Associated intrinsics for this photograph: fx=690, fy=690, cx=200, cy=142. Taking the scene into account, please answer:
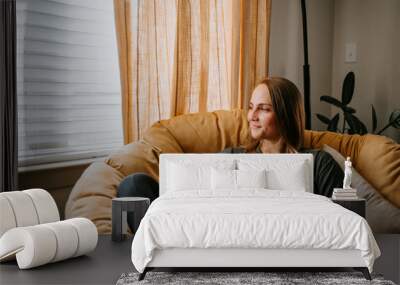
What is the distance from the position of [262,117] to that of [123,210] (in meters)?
1.11

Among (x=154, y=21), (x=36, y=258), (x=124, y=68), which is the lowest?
(x=36, y=258)

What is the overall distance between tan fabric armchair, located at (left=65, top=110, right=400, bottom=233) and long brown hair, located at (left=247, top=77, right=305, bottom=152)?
0.21 m

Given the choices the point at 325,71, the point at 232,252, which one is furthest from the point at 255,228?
the point at 325,71

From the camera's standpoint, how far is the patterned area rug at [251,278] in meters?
3.07

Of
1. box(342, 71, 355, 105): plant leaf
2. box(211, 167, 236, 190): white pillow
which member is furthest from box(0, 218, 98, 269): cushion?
box(342, 71, 355, 105): plant leaf

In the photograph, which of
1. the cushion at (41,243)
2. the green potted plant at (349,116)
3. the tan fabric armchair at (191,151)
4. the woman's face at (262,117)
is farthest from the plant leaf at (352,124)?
the cushion at (41,243)

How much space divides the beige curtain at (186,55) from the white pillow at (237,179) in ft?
2.84

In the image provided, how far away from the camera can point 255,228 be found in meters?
3.04

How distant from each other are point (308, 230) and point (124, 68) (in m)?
1.97

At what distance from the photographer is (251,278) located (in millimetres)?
3113

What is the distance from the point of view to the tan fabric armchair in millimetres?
4246

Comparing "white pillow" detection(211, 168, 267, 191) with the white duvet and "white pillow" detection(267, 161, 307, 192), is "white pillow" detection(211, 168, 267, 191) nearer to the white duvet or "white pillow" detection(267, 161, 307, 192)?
"white pillow" detection(267, 161, 307, 192)

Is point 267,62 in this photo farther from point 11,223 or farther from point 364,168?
point 11,223

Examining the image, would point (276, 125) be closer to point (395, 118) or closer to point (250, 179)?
point (250, 179)
